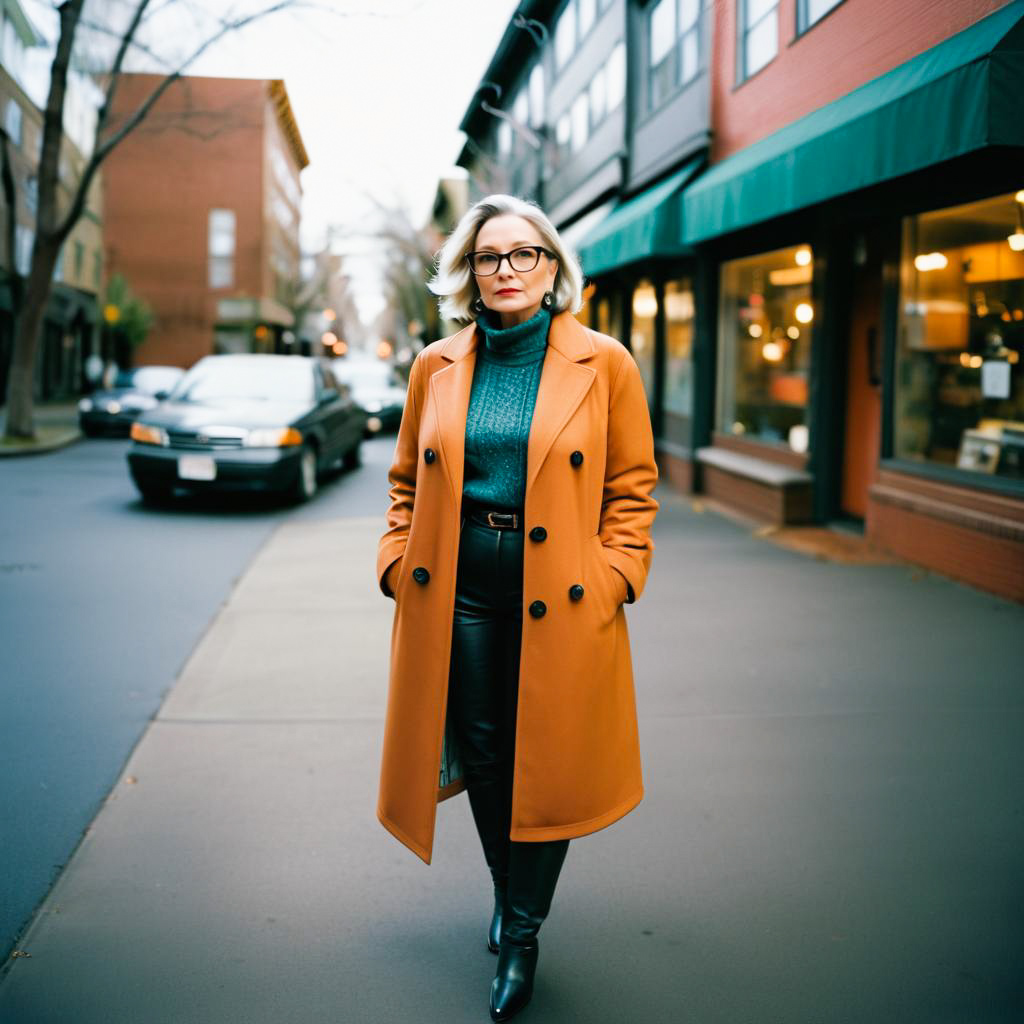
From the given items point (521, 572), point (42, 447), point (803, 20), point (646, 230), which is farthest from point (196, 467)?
point (521, 572)

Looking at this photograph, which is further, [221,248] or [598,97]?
[221,248]

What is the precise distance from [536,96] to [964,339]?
20951 mm

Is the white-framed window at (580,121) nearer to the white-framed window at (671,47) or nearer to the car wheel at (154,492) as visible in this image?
the white-framed window at (671,47)

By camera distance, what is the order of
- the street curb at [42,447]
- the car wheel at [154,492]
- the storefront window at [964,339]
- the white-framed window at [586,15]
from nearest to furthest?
the storefront window at [964,339] → the car wheel at [154,492] → the street curb at [42,447] → the white-framed window at [586,15]

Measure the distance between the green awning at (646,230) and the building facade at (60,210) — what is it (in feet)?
44.6

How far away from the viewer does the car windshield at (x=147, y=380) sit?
22766 millimetres

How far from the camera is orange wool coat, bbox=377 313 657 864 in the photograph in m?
2.72

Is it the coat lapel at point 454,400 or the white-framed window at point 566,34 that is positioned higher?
the white-framed window at point 566,34

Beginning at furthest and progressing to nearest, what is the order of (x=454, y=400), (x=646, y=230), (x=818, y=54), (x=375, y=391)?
(x=375, y=391)
(x=646, y=230)
(x=818, y=54)
(x=454, y=400)

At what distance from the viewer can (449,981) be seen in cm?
292

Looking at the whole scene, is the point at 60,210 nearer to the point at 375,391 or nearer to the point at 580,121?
the point at 375,391

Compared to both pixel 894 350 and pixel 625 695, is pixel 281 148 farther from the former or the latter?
pixel 625 695

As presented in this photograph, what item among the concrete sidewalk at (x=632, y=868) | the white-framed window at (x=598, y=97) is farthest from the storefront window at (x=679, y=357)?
the concrete sidewalk at (x=632, y=868)

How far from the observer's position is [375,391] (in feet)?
77.3
